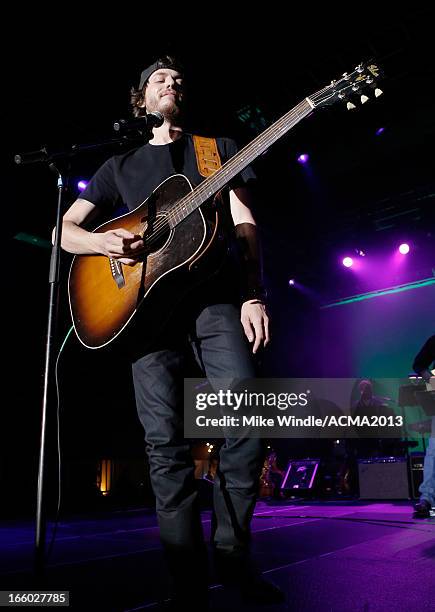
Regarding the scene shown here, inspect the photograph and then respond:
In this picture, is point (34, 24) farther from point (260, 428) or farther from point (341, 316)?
point (341, 316)

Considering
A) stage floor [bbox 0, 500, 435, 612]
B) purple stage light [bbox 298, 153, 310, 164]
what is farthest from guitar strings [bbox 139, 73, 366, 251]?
purple stage light [bbox 298, 153, 310, 164]

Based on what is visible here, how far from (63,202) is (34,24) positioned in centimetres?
391

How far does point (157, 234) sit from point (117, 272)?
0.82 feet

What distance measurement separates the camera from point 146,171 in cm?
212

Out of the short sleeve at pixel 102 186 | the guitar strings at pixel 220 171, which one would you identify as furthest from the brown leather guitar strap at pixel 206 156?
the short sleeve at pixel 102 186

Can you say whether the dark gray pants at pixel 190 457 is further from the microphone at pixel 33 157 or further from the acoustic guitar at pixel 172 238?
the microphone at pixel 33 157

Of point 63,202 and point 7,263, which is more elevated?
point 7,263

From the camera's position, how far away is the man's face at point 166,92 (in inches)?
86.7

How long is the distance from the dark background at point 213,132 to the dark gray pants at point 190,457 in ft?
3.40

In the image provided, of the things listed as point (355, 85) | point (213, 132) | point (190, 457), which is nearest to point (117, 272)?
point (190, 457)

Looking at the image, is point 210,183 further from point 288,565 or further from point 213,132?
point 213,132

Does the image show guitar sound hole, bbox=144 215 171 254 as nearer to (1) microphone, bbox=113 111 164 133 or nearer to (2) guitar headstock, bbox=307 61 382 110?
(1) microphone, bbox=113 111 164 133

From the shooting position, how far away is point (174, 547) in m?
1.59

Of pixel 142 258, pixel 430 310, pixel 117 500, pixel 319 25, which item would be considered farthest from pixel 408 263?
pixel 142 258
